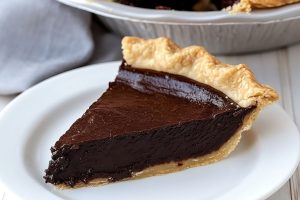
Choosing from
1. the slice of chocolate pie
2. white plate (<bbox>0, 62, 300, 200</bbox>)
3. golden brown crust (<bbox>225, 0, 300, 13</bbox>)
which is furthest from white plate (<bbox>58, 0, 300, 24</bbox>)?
white plate (<bbox>0, 62, 300, 200</bbox>)

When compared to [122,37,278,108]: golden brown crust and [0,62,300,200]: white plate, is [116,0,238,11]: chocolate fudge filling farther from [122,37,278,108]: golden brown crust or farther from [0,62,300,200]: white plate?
[0,62,300,200]: white plate

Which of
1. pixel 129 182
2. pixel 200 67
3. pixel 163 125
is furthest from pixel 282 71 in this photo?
pixel 129 182

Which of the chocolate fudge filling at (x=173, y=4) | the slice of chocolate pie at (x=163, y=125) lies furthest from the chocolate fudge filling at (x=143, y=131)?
the chocolate fudge filling at (x=173, y=4)

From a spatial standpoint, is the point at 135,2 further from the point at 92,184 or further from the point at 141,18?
the point at 92,184

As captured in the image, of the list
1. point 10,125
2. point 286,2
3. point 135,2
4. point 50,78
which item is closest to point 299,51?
point 286,2

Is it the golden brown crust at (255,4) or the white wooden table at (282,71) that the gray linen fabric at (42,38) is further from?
the golden brown crust at (255,4)

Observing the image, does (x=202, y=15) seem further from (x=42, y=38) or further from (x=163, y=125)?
(x=42, y=38)
